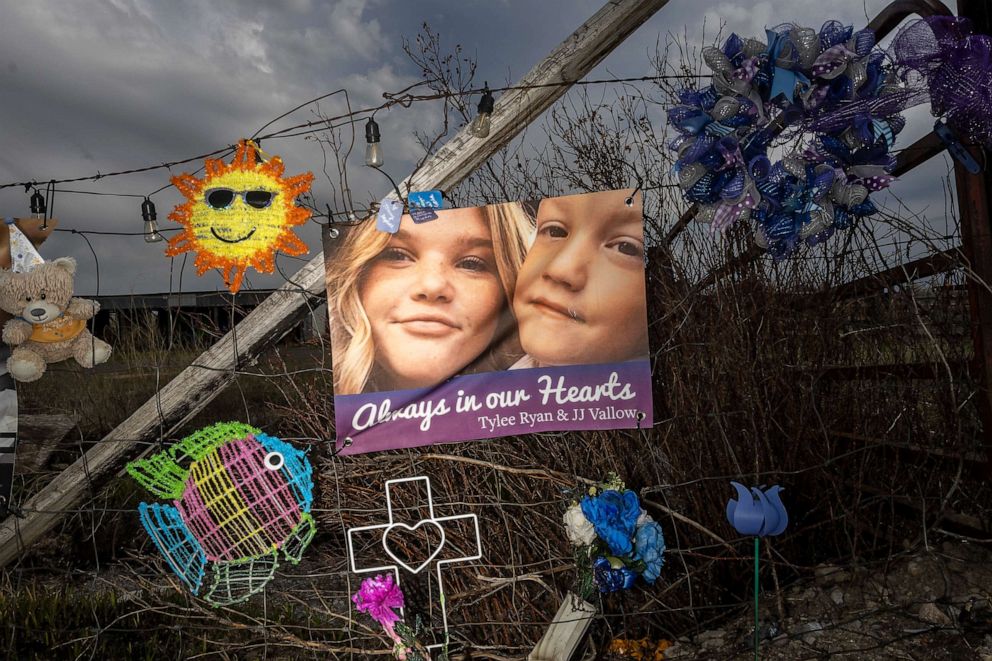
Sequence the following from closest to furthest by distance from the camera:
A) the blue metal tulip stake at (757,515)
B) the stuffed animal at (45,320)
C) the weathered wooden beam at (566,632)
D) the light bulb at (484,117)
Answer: the blue metal tulip stake at (757,515), the weathered wooden beam at (566,632), the light bulb at (484,117), the stuffed animal at (45,320)

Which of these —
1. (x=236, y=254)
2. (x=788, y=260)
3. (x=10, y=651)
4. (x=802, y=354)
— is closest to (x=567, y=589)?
(x=802, y=354)

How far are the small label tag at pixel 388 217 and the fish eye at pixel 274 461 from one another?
873 millimetres

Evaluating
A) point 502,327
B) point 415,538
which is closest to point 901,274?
point 502,327

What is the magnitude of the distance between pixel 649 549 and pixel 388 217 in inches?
56.4

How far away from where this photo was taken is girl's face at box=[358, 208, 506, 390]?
2492 mm

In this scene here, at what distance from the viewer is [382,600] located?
242cm

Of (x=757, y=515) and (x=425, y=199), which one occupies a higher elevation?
(x=425, y=199)

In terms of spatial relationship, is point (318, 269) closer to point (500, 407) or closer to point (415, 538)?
point (500, 407)

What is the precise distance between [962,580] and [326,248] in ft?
8.48

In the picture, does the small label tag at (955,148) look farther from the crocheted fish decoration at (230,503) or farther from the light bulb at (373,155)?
the crocheted fish decoration at (230,503)

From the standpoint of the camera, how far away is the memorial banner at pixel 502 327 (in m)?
2.48

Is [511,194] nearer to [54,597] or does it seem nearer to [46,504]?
[46,504]

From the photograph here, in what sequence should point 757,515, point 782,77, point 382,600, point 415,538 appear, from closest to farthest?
point 757,515 → point 782,77 → point 382,600 → point 415,538

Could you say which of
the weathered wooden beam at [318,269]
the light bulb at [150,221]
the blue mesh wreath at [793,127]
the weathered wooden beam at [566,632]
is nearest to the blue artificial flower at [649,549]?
the weathered wooden beam at [566,632]
